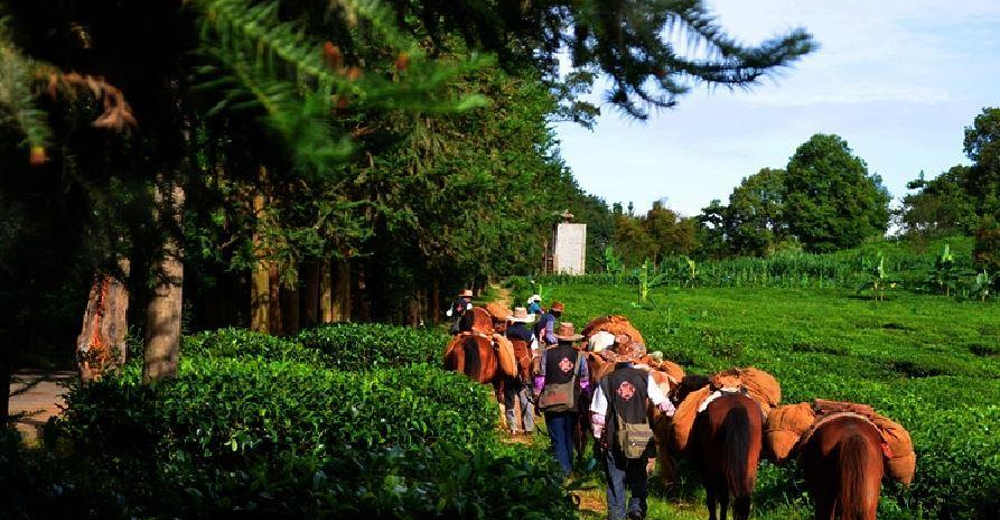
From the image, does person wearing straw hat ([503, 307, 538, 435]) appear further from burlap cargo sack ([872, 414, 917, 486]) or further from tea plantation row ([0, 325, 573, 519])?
burlap cargo sack ([872, 414, 917, 486])

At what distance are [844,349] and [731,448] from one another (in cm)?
1969

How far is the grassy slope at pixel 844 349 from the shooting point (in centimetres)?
1148

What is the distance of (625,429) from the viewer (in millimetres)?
10344

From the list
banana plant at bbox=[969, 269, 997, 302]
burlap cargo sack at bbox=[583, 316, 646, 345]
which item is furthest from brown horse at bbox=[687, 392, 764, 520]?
banana plant at bbox=[969, 269, 997, 302]

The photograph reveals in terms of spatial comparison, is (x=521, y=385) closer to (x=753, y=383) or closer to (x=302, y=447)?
(x=753, y=383)

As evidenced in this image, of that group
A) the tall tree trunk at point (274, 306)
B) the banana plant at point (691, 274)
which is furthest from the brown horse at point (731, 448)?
the banana plant at point (691, 274)

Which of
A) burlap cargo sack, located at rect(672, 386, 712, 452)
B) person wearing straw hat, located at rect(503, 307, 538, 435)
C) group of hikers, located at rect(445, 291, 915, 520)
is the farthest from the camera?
person wearing straw hat, located at rect(503, 307, 538, 435)

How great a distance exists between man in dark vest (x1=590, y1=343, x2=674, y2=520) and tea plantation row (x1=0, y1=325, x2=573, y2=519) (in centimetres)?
113

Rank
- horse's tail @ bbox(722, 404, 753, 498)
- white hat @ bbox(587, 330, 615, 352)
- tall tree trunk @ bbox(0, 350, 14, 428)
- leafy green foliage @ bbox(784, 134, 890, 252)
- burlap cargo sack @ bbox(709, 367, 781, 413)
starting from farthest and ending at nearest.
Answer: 1. leafy green foliage @ bbox(784, 134, 890, 252)
2. white hat @ bbox(587, 330, 615, 352)
3. burlap cargo sack @ bbox(709, 367, 781, 413)
4. horse's tail @ bbox(722, 404, 753, 498)
5. tall tree trunk @ bbox(0, 350, 14, 428)

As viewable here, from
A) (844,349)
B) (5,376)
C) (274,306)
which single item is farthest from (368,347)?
(844,349)

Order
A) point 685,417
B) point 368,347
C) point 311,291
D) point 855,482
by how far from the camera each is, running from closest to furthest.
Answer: point 855,482
point 685,417
point 368,347
point 311,291

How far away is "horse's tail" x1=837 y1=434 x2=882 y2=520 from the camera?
8336 mm

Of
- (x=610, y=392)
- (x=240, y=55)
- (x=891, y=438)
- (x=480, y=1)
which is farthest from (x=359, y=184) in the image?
(x=240, y=55)

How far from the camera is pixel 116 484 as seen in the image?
19.1 feet
